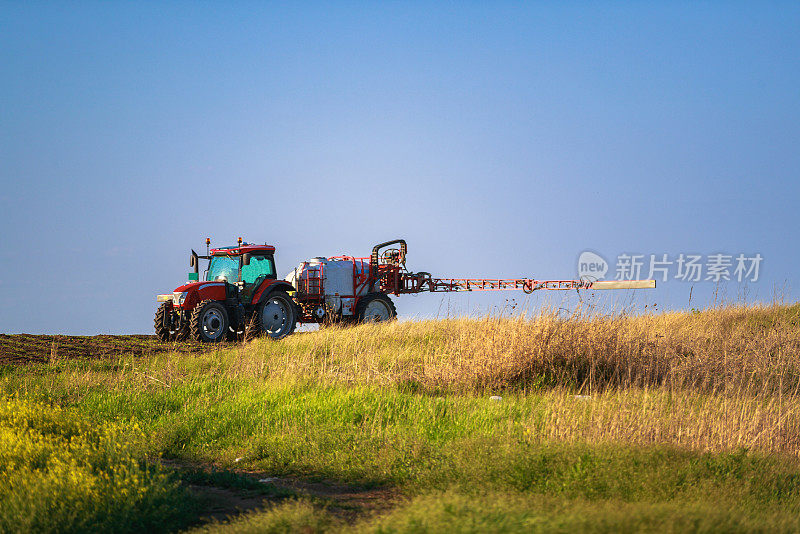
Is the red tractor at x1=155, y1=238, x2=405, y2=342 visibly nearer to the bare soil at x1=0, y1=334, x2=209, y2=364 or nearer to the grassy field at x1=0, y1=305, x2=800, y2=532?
the bare soil at x1=0, y1=334, x2=209, y2=364

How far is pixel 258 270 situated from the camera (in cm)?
1881

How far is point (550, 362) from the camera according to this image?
38.4ft

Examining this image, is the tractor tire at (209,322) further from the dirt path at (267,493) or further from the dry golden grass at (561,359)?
the dirt path at (267,493)

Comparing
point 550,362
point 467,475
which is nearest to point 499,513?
point 467,475

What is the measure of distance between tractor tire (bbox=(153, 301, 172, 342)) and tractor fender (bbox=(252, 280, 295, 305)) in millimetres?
2397

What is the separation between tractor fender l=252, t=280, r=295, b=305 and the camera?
18250 mm

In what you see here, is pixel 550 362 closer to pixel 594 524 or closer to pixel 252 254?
pixel 594 524

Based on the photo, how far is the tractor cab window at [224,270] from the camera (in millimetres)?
18641

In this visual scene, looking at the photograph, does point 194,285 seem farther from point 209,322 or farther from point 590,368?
point 590,368

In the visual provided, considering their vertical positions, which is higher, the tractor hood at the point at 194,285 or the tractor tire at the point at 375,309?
the tractor hood at the point at 194,285

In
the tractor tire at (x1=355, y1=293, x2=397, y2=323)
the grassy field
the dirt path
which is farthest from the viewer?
the tractor tire at (x1=355, y1=293, x2=397, y2=323)

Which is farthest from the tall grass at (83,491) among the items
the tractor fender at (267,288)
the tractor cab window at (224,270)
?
the tractor cab window at (224,270)

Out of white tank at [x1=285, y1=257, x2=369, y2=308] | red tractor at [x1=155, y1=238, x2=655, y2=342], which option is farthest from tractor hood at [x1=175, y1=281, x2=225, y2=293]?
white tank at [x1=285, y1=257, x2=369, y2=308]

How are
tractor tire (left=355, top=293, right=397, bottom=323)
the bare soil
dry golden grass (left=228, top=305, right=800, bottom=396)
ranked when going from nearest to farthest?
1. dry golden grass (left=228, top=305, right=800, bottom=396)
2. the bare soil
3. tractor tire (left=355, top=293, right=397, bottom=323)
